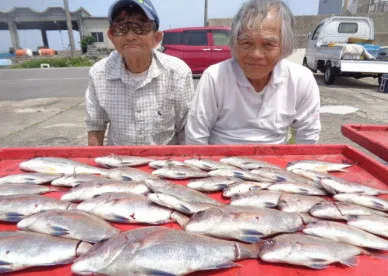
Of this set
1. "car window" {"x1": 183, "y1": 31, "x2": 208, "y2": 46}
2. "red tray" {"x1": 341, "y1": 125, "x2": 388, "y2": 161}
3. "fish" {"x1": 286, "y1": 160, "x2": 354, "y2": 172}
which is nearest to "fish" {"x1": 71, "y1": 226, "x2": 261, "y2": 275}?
"fish" {"x1": 286, "y1": 160, "x2": 354, "y2": 172}

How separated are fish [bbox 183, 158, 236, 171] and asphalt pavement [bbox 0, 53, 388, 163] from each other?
4171mm

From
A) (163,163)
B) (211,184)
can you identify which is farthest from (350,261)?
(163,163)

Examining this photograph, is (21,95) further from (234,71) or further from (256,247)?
(256,247)

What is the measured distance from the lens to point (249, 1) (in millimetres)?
2283

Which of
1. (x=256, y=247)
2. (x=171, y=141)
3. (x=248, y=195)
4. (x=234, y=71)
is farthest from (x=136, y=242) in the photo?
(x=171, y=141)

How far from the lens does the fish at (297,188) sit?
5.66ft

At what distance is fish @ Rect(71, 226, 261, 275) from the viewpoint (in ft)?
3.75

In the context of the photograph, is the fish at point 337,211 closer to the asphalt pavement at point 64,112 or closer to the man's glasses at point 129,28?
the man's glasses at point 129,28

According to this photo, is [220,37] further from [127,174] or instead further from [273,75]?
[127,174]

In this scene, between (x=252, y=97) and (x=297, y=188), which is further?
(x=252, y=97)

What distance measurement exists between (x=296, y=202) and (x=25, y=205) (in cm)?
139

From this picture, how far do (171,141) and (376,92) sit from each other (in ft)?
32.5

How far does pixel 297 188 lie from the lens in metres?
1.75

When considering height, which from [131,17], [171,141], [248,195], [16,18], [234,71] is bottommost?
[171,141]
